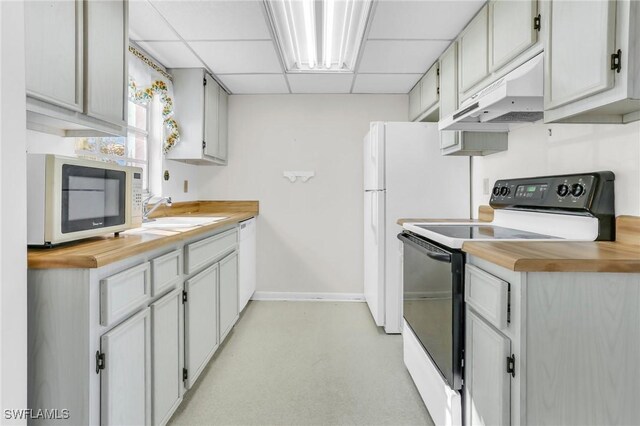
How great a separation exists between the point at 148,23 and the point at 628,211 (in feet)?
8.71

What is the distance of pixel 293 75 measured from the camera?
3148 mm

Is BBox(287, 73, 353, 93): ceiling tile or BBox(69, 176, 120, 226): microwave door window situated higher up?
BBox(287, 73, 353, 93): ceiling tile

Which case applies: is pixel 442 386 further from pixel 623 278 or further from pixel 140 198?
pixel 140 198

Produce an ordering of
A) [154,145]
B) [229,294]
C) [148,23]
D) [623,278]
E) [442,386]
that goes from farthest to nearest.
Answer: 1. [154,145]
2. [229,294]
3. [148,23]
4. [442,386]
5. [623,278]

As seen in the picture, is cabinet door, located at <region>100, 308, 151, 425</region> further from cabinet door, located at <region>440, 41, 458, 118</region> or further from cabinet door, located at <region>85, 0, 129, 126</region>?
cabinet door, located at <region>440, 41, 458, 118</region>

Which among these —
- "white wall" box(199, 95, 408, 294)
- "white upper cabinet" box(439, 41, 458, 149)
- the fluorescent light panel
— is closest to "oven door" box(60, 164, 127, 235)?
the fluorescent light panel

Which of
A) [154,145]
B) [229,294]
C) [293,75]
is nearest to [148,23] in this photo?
[154,145]

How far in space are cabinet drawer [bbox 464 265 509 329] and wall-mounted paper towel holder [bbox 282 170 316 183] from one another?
2514 mm

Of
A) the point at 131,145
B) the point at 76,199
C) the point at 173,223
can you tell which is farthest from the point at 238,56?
the point at 76,199

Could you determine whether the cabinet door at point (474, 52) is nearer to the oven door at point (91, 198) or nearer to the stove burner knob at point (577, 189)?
the stove burner knob at point (577, 189)

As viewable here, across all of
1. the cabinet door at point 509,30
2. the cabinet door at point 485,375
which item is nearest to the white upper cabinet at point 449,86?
the cabinet door at point 509,30

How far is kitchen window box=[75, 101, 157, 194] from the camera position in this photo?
2.11 meters

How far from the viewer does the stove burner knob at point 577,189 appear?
4.93ft

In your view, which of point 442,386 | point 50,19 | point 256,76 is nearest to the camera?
point 50,19
